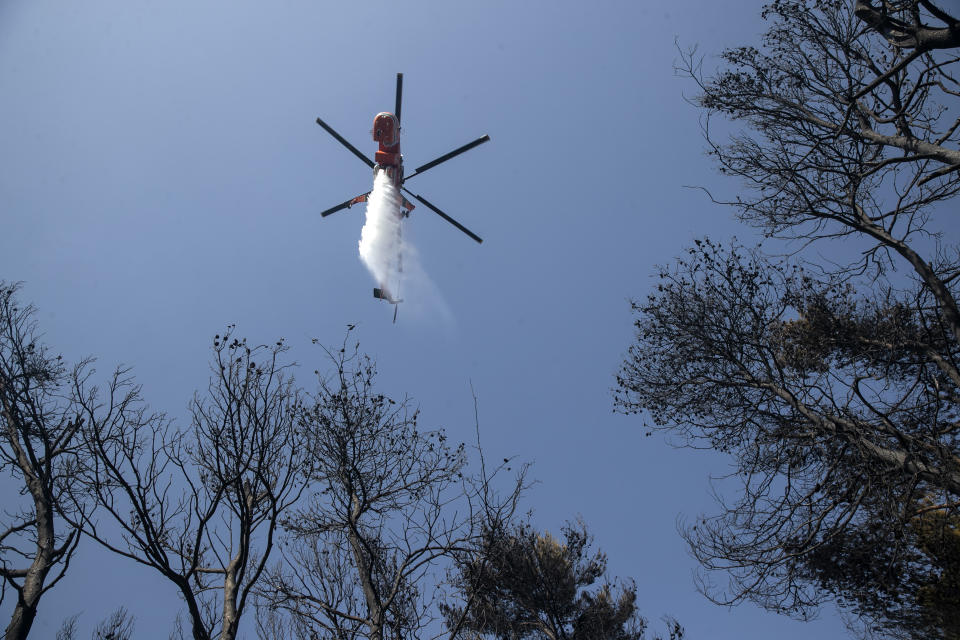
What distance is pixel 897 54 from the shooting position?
6449 mm

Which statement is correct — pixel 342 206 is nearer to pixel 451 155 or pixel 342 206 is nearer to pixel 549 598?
pixel 451 155

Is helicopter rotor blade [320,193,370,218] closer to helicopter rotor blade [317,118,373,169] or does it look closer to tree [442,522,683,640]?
helicopter rotor blade [317,118,373,169]

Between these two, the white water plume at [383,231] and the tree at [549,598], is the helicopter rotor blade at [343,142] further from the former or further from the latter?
the tree at [549,598]

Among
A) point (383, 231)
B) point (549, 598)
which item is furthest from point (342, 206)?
point (549, 598)

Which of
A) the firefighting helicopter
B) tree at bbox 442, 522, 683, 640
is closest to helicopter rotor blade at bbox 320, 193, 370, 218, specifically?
the firefighting helicopter

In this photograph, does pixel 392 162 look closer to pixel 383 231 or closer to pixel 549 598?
pixel 383 231

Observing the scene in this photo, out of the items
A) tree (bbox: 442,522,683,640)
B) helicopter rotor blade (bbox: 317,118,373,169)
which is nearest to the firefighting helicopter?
helicopter rotor blade (bbox: 317,118,373,169)

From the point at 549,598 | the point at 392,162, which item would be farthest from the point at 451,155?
the point at 549,598

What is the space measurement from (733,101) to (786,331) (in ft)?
15.9

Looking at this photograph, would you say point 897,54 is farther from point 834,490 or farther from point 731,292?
point 834,490

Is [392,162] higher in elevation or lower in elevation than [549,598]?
higher

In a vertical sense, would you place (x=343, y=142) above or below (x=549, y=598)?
above

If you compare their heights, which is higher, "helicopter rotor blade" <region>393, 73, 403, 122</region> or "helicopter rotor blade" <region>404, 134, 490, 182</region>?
"helicopter rotor blade" <region>393, 73, 403, 122</region>

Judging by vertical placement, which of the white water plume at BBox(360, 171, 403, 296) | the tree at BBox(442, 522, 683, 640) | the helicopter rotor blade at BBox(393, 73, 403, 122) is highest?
the helicopter rotor blade at BBox(393, 73, 403, 122)
